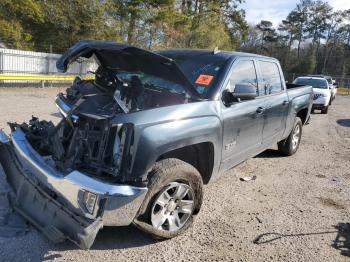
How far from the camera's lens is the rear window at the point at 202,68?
4246 mm

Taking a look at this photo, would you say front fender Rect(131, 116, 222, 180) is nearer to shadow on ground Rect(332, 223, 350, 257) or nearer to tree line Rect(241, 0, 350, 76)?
shadow on ground Rect(332, 223, 350, 257)

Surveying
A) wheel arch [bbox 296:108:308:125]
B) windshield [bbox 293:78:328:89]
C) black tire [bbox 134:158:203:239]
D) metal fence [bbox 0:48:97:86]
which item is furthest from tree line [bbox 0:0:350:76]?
black tire [bbox 134:158:203:239]

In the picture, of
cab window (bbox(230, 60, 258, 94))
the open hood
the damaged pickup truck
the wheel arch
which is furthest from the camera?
the wheel arch

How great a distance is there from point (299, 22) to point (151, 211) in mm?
72913

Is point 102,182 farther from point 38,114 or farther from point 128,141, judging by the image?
point 38,114

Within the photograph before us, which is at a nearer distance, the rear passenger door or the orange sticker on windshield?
the orange sticker on windshield

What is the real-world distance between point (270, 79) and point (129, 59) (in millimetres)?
2716

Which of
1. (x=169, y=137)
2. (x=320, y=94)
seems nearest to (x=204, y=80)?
(x=169, y=137)

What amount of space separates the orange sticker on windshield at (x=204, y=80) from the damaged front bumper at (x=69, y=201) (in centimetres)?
173

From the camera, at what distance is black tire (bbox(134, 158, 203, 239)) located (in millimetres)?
3234

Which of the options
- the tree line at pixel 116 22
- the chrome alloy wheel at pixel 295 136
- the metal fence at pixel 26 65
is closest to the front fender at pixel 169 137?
the chrome alloy wheel at pixel 295 136

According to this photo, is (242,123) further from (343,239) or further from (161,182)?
(343,239)

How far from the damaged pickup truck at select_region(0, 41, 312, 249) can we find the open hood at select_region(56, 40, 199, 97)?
1 cm

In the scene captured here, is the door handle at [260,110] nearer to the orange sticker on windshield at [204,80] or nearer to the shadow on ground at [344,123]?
the orange sticker on windshield at [204,80]
